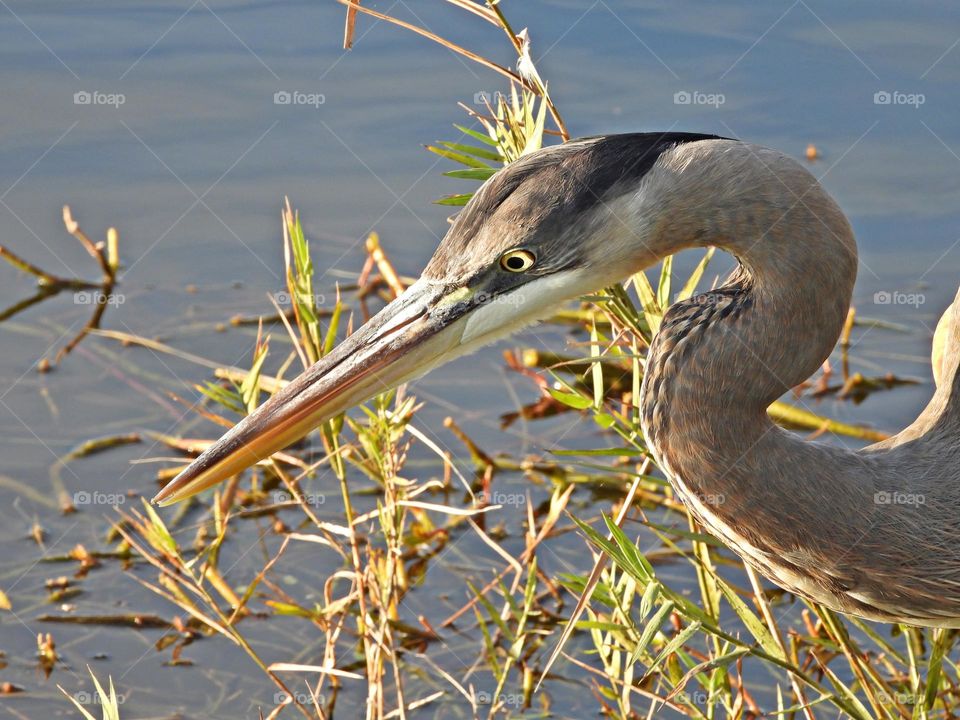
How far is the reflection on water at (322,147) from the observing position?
4.93 m

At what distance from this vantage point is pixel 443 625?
12.5 feet

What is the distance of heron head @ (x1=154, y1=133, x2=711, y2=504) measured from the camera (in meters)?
2.41

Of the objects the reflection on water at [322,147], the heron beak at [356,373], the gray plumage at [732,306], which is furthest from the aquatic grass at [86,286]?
the gray plumage at [732,306]

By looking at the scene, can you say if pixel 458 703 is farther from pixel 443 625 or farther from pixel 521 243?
pixel 521 243

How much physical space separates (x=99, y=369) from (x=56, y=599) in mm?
1319


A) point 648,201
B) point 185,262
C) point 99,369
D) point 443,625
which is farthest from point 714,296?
point 185,262

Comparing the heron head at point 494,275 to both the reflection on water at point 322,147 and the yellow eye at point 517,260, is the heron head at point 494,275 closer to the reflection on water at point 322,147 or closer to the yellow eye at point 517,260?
the yellow eye at point 517,260

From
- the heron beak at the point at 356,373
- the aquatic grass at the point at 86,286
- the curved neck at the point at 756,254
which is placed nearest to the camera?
the curved neck at the point at 756,254

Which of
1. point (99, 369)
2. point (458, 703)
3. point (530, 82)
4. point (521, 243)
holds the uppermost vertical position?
point (530, 82)

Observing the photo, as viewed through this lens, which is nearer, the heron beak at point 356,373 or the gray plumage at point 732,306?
the gray plumage at point 732,306

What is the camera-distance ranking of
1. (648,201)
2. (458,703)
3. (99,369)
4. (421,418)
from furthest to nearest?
(99,369) < (421,418) < (458,703) < (648,201)

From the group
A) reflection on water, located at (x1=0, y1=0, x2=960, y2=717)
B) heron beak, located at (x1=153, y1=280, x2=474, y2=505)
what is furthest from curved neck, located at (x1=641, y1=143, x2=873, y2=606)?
reflection on water, located at (x1=0, y1=0, x2=960, y2=717)

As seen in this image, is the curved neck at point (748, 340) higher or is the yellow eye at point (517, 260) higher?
the yellow eye at point (517, 260)

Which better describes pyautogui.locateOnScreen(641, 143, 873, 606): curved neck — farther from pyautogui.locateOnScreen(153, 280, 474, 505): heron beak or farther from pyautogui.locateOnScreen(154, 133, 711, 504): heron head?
pyautogui.locateOnScreen(153, 280, 474, 505): heron beak
